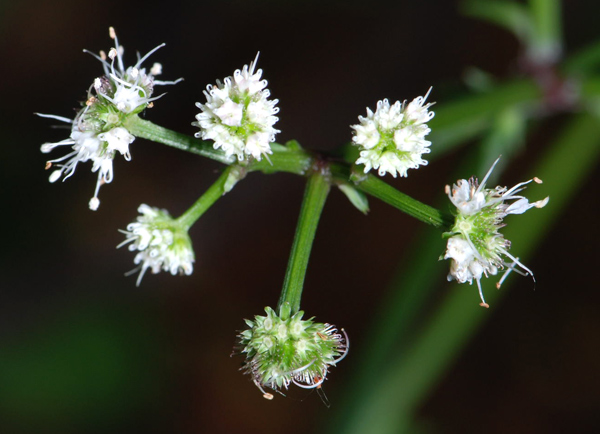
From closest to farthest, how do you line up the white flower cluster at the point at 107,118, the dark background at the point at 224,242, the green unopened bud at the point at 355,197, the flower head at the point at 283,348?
1. the flower head at the point at 283,348
2. the white flower cluster at the point at 107,118
3. the green unopened bud at the point at 355,197
4. the dark background at the point at 224,242

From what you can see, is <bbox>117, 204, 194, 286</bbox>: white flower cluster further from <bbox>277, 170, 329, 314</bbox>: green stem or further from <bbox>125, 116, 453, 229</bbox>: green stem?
<bbox>277, 170, 329, 314</bbox>: green stem

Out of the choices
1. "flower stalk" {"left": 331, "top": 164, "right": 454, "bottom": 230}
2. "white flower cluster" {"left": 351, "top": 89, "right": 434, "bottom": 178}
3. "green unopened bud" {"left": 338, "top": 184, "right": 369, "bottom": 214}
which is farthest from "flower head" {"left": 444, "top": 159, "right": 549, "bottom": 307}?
"green unopened bud" {"left": 338, "top": 184, "right": 369, "bottom": 214}

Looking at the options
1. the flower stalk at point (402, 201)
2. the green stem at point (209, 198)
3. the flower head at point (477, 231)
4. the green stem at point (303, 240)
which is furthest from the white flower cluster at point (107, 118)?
the flower head at point (477, 231)

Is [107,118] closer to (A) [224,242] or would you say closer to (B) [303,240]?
(B) [303,240]

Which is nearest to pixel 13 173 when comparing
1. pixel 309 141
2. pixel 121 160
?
pixel 121 160

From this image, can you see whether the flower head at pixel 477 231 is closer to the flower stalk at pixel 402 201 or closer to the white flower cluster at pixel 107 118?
the flower stalk at pixel 402 201

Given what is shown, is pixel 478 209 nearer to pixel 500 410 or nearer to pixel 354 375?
pixel 354 375
